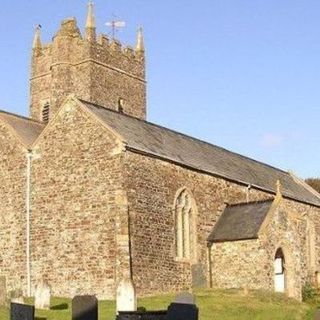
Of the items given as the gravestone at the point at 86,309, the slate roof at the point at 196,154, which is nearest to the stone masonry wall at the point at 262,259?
the slate roof at the point at 196,154

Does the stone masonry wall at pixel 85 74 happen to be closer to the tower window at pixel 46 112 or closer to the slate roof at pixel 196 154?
the tower window at pixel 46 112

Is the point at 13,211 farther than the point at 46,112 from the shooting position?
No

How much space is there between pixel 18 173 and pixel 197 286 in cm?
1048

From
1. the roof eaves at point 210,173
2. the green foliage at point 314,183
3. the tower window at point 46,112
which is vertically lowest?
the roof eaves at point 210,173

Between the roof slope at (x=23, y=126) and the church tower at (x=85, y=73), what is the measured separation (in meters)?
8.47

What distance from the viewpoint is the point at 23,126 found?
40594 millimetres

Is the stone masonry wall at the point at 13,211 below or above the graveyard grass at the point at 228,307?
above

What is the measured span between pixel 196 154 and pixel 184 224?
557 cm

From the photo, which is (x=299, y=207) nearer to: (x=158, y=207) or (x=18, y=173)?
(x=158, y=207)

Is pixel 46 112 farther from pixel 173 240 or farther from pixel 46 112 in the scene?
pixel 173 240

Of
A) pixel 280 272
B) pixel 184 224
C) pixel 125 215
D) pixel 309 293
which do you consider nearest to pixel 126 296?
pixel 125 215

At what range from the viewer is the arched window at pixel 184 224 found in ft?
116

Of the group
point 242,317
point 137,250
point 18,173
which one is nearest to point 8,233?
point 18,173

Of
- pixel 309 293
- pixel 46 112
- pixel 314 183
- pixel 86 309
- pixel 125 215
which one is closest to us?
pixel 86 309
